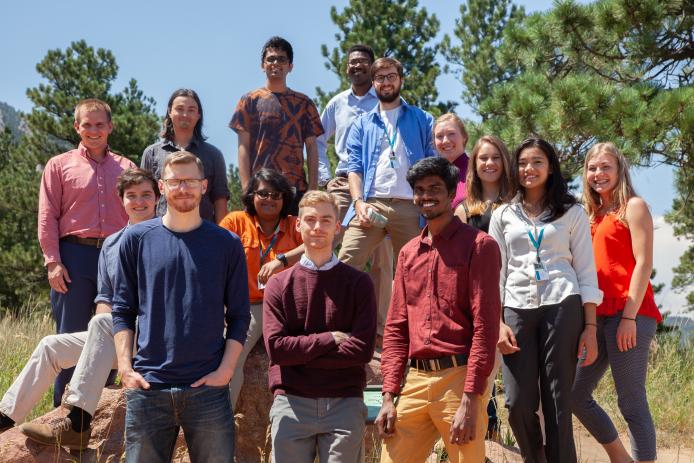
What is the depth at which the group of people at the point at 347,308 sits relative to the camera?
146 inches

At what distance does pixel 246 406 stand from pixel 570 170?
6222 millimetres

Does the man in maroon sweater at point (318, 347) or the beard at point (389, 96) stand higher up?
the beard at point (389, 96)

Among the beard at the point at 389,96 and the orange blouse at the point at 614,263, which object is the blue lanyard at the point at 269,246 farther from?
the orange blouse at the point at 614,263

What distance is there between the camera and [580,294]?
4.25m

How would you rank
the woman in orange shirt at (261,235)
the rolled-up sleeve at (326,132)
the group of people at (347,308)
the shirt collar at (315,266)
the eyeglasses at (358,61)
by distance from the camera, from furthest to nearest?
the rolled-up sleeve at (326,132) < the eyeglasses at (358,61) < the woman in orange shirt at (261,235) < the shirt collar at (315,266) < the group of people at (347,308)

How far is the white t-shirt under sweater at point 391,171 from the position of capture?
5.91 metres

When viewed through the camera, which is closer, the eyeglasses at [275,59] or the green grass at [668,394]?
the eyeglasses at [275,59]

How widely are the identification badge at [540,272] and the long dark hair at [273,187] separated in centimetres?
177

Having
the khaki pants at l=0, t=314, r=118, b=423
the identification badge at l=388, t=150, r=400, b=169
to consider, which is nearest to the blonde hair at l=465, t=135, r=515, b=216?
the identification badge at l=388, t=150, r=400, b=169

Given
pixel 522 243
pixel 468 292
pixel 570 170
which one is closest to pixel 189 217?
pixel 468 292

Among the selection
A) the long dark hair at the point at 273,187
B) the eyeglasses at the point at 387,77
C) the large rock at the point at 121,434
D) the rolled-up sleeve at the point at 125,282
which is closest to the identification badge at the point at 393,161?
the eyeglasses at the point at 387,77

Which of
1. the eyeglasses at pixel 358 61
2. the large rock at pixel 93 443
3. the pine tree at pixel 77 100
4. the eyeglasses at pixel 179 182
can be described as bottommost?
the large rock at pixel 93 443

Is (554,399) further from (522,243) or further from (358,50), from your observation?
(358,50)

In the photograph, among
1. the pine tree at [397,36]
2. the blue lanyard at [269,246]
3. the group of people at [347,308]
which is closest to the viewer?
the group of people at [347,308]
